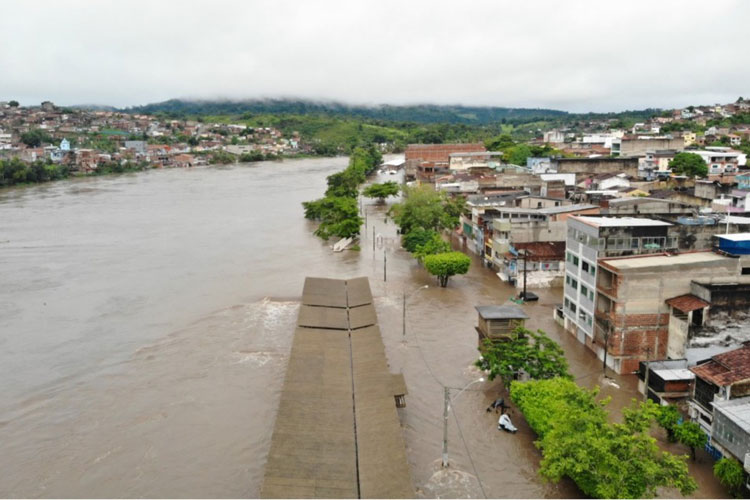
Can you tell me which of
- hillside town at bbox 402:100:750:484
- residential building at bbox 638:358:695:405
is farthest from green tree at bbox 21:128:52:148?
residential building at bbox 638:358:695:405

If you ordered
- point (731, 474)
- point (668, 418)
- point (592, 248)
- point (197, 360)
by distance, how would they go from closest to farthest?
1. point (731, 474)
2. point (668, 418)
3. point (592, 248)
4. point (197, 360)

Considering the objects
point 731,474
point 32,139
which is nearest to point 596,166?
point 731,474

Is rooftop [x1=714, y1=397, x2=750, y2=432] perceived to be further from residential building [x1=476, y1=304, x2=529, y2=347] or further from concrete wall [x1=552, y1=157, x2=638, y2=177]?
concrete wall [x1=552, y1=157, x2=638, y2=177]

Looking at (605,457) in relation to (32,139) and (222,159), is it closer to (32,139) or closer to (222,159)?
(222,159)

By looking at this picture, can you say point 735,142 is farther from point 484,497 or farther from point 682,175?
point 484,497

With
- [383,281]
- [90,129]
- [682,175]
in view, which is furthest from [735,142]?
[90,129]

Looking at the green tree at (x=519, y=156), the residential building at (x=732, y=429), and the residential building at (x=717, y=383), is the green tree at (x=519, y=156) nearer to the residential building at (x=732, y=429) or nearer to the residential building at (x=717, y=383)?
the residential building at (x=717, y=383)
